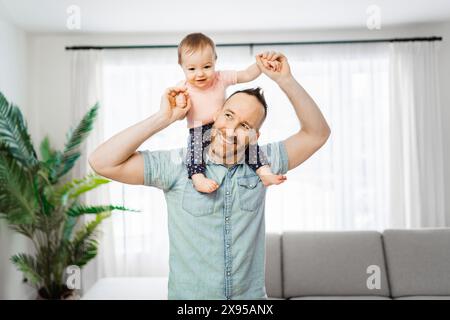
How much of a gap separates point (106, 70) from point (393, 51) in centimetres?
177

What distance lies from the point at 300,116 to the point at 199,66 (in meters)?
0.17

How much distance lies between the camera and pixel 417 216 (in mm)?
3131

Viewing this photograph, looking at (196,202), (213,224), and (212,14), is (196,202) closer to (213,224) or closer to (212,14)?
(213,224)

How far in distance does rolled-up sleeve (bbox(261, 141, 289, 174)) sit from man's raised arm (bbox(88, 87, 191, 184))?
154 millimetres

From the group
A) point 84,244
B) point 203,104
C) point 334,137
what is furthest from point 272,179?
point 334,137

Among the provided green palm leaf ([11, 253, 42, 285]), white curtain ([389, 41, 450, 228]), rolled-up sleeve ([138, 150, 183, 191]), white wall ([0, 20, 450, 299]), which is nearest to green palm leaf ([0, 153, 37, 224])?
green palm leaf ([11, 253, 42, 285])

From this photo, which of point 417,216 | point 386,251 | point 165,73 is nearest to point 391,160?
point 417,216

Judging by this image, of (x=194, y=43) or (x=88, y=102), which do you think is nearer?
(x=194, y=43)

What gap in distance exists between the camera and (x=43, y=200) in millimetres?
2682

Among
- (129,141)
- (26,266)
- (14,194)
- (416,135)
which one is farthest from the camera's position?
(416,135)

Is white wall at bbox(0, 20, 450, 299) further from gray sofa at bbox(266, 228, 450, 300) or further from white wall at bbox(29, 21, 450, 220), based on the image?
gray sofa at bbox(266, 228, 450, 300)

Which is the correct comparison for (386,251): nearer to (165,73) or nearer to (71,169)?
(165,73)

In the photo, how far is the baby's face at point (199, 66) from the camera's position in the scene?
73 centimetres

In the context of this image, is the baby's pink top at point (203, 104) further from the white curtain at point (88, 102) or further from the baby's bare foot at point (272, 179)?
the white curtain at point (88, 102)
